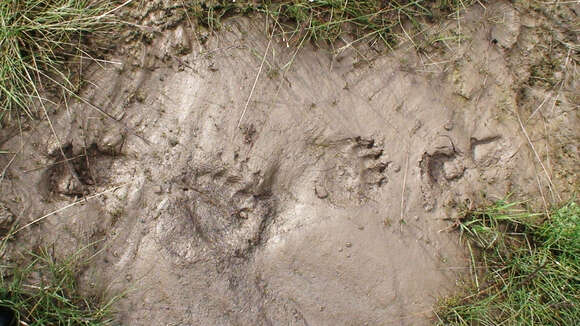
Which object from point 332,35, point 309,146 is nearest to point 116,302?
point 309,146

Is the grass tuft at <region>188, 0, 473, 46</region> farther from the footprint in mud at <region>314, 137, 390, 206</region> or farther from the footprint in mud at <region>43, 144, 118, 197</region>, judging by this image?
the footprint in mud at <region>43, 144, 118, 197</region>

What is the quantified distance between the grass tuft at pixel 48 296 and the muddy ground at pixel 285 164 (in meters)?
0.07

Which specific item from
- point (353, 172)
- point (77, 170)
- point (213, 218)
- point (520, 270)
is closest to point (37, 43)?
point (77, 170)

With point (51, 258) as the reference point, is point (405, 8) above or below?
above

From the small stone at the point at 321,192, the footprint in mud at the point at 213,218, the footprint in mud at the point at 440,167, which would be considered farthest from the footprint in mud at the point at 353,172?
the footprint in mud at the point at 213,218

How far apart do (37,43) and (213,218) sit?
119 cm

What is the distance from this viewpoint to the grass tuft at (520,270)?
83.4 inches

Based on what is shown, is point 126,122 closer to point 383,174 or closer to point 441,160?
point 383,174

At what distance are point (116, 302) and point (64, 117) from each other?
36.7 inches

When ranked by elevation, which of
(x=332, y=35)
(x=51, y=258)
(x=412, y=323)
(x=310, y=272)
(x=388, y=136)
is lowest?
(x=412, y=323)

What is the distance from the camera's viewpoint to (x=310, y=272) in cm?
209

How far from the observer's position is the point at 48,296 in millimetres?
1980

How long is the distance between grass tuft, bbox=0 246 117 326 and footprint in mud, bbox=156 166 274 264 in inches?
17.5

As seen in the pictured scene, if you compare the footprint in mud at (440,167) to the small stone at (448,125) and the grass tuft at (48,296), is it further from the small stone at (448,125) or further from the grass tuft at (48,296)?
the grass tuft at (48,296)
